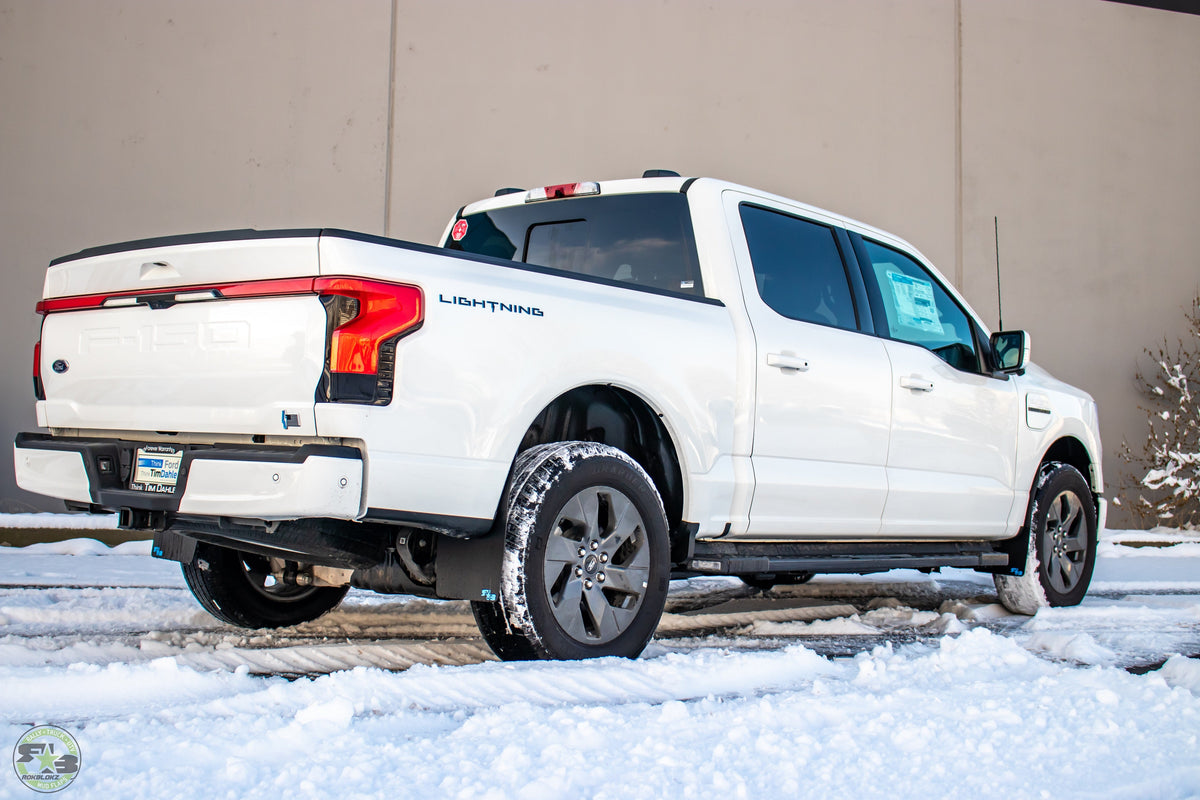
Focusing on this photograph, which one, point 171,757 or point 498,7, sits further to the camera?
point 498,7

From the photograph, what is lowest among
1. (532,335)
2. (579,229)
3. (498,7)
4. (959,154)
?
(532,335)

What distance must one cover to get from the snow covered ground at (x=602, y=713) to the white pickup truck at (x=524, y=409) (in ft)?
1.15

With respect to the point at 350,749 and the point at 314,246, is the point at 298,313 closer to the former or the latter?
the point at 314,246

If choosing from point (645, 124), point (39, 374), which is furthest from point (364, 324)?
point (645, 124)

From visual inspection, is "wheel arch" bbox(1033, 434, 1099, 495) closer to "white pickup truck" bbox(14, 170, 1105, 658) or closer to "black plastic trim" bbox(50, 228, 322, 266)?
"white pickup truck" bbox(14, 170, 1105, 658)

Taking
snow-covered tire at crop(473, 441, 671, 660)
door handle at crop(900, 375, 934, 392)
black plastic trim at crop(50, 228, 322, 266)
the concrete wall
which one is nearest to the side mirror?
door handle at crop(900, 375, 934, 392)

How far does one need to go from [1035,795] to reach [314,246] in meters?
2.43

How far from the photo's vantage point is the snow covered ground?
2607 mm

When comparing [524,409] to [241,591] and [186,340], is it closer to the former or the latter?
[186,340]

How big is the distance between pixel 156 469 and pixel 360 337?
0.87 metres

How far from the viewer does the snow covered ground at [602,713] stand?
8.55ft

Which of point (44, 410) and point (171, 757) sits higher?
point (44, 410)

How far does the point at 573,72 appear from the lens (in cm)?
1211

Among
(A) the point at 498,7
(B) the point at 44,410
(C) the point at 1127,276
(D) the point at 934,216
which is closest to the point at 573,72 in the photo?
(A) the point at 498,7
